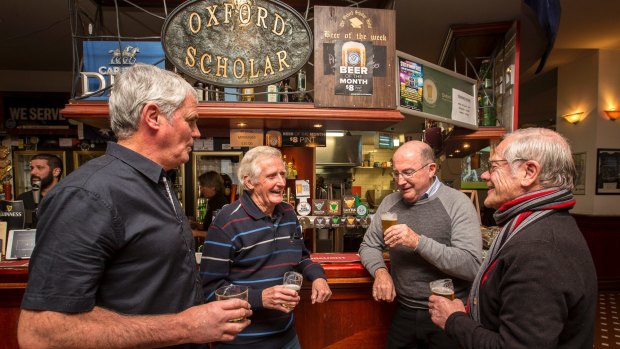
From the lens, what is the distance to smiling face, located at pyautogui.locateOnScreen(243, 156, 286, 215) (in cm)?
190

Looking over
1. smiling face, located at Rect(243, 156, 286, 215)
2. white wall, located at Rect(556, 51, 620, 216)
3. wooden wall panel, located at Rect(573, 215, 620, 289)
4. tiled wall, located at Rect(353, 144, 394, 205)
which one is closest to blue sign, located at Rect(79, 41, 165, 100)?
smiling face, located at Rect(243, 156, 286, 215)

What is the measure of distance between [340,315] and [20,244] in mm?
2331

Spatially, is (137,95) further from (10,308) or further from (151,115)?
(10,308)

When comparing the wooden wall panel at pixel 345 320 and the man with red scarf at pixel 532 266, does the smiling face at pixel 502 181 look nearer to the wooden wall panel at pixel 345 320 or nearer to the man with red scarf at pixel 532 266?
the man with red scarf at pixel 532 266

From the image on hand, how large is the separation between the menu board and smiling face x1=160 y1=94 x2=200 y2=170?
1.85 m

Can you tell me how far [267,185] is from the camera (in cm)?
189

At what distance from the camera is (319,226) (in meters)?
2.90

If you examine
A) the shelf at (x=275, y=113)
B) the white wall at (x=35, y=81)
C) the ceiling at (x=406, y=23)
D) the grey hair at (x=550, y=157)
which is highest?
the ceiling at (x=406, y=23)

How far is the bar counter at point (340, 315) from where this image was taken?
2332 millimetres

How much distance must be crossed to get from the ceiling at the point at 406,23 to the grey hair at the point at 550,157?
6.53 feet

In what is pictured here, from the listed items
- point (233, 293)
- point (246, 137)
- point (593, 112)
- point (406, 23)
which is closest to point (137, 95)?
point (233, 293)

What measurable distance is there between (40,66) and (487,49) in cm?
674

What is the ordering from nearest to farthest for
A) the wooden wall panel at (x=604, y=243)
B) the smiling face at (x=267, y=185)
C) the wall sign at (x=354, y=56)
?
the smiling face at (x=267, y=185), the wall sign at (x=354, y=56), the wooden wall panel at (x=604, y=243)

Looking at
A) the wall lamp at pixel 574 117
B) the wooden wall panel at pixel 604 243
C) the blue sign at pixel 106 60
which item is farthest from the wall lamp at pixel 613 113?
the blue sign at pixel 106 60
